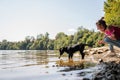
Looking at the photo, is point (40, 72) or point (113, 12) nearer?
point (40, 72)

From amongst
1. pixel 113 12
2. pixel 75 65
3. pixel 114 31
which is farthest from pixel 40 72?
pixel 113 12

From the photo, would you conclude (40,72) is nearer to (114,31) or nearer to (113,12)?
(114,31)

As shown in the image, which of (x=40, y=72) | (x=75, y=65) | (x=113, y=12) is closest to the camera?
(x=40, y=72)

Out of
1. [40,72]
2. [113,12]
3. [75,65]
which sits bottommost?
[40,72]

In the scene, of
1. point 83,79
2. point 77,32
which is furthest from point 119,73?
point 77,32

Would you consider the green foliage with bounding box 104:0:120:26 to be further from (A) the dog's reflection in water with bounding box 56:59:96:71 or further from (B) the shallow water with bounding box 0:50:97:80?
(B) the shallow water with bounding box 0:50:97:80

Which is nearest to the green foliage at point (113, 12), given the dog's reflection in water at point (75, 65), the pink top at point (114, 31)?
the dog's reflection in water at point (75, 65)

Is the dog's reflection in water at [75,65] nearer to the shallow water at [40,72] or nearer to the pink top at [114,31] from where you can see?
the shallow water at [40,72]

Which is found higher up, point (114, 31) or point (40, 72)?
point (114, 31)

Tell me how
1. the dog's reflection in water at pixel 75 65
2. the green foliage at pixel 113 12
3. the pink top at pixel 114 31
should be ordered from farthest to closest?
the green foliage at pixel 113 12 → the dog's reflection in water at pixel 75 65 → the pink top at pixel 114 31

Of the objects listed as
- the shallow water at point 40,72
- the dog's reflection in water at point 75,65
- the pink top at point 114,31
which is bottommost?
the shallow water at point 40,72

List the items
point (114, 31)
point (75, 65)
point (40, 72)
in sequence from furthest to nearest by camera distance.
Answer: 1. point (75, 65)
2. point (40, 72)
3. point (114, 31)

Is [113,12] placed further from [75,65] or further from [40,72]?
[40,72]

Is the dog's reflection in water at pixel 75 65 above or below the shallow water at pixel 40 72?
above
